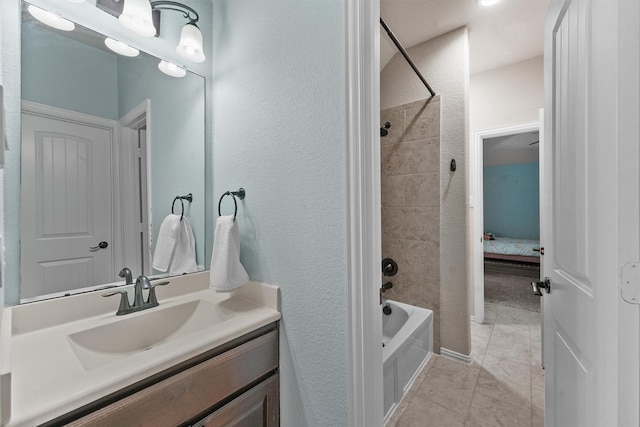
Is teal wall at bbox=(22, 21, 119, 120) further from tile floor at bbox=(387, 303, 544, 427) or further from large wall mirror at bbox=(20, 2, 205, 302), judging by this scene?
tile floor at bbox=(387, 303, 544, 427)

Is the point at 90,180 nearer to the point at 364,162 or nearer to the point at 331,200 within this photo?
the point at 331,200

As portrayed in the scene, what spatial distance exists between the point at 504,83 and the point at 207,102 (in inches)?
111

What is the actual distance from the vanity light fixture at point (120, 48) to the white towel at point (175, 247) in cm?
74

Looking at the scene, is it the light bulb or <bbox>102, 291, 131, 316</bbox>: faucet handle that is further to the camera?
the light bulb

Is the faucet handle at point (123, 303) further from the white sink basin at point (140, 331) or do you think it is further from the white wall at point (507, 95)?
the white wall at point (507, 95)

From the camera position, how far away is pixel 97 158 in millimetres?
1105

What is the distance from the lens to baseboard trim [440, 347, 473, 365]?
2061 mm

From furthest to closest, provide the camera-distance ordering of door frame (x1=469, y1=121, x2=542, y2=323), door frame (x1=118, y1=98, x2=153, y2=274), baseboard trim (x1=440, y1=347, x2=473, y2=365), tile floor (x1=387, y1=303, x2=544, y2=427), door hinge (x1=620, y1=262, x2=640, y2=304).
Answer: door frame (x1=469, y1=121, x2=542, y2=323) → baseboard trim (x1=440, y1=347, x2=473, y2=365) → tile floor (x1=387, y1=303, x2=544, y2=427) → door frame (x1=118, y1=98, x2=153, y2=274) → door hinge (x1=620, y1=262, x2=640, y2=304)

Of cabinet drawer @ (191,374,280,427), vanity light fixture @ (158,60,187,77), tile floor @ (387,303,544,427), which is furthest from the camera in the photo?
tile floor @ (387,303,544,427)

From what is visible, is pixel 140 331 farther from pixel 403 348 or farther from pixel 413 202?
pixel 413 202

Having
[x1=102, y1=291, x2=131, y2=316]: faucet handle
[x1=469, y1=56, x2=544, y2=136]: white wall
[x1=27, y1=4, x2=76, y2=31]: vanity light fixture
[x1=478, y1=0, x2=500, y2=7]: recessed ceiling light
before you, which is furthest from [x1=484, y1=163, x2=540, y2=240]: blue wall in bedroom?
[x1=27, y1=4, x2=76, y2=31]: vanity light fixture

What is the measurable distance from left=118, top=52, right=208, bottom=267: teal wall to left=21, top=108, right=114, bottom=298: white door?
186 millimetres

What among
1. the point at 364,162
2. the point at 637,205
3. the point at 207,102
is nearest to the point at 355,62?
the point at 364,162

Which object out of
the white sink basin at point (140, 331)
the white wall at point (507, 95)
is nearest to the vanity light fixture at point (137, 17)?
the white sink basin at point (140, 331)
